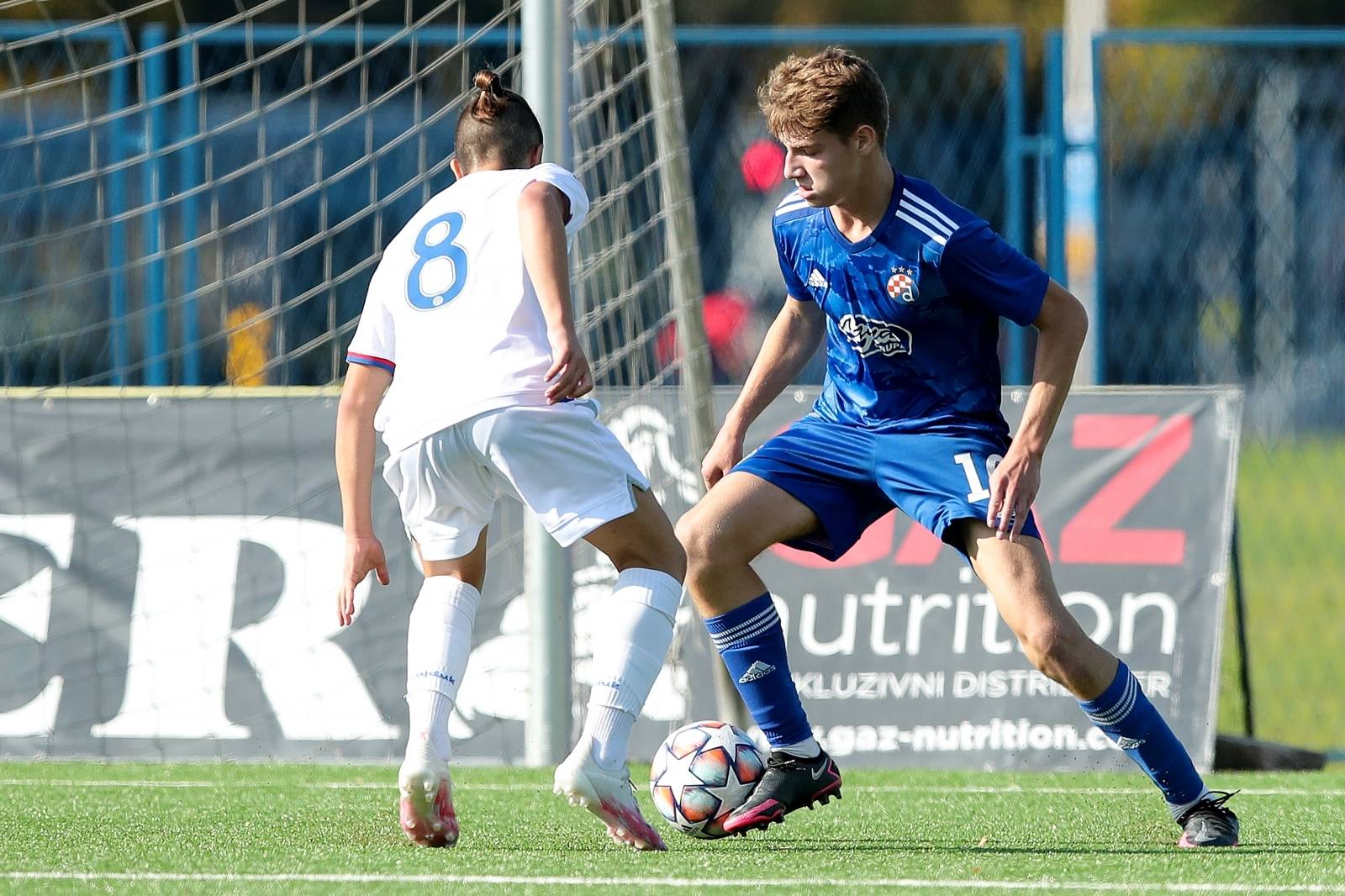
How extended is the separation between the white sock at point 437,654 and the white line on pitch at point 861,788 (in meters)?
1.24

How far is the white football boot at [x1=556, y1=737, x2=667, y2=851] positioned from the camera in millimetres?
3613

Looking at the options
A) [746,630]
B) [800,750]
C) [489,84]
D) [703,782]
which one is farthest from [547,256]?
[800,750]

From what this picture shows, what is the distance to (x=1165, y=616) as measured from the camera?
5.83 metres

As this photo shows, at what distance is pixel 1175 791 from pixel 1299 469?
189 inches

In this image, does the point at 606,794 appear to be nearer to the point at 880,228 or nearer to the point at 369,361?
the point at 369,361

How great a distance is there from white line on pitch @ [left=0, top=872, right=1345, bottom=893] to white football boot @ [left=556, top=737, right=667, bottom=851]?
0.69ft

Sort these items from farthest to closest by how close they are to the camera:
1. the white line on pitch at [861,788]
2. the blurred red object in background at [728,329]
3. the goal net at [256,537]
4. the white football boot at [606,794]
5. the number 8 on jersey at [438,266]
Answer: the blurred red object in background at [728,329] < the goal net at [256,537] < the white line on pitch at [861,788] < the number 8 on jersey at [438,266] < the white football boot at [606,794]

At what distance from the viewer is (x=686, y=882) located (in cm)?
343

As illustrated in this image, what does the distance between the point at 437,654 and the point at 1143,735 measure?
1.57 m

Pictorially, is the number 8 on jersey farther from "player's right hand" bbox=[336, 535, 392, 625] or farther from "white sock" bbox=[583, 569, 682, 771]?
"white sock" bbox=[583, 569, 682, 771]

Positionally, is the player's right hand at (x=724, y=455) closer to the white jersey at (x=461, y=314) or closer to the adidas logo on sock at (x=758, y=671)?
the adidas logo on sock at (x=758, y=671)

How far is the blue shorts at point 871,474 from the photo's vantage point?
406 cm

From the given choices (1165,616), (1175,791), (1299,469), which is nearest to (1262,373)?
(1299,469)

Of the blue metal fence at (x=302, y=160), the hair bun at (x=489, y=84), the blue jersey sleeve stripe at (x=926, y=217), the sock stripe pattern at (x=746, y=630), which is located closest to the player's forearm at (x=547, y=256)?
the hair bun at (x=489, y=84)
